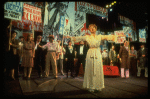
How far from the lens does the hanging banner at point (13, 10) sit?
17.6 feet

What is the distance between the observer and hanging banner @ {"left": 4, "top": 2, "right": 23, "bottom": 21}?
211 inches

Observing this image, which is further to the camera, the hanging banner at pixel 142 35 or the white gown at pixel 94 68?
the hanging banner at pixel 142 35

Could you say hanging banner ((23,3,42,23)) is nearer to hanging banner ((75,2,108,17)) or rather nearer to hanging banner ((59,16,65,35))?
hanging banner ((59,16,65,35))

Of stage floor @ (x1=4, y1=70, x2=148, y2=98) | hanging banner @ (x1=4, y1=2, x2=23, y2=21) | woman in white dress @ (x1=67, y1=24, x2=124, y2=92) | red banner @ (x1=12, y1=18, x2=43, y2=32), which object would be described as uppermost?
hanging banner @ (x1=4, y1=2, x2=23, y2=21)

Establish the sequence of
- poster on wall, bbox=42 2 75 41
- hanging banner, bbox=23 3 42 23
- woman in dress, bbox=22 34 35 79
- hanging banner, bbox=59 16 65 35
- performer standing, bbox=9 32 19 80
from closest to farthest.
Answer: performer standing, bbox=9 32 19 80 → woman in dress, bbox=22 34 35 79 → hanging banner, bbox=23 3 42 23 → poster on wall, bbox=42 2 75 41 → hanging banner, bbox=59 16 65 35

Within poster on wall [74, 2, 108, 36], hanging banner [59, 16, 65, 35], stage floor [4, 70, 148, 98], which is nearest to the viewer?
stage floor [4, 70, 148, 98]

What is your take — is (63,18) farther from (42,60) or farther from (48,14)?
(42,60)

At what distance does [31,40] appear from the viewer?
4535mm

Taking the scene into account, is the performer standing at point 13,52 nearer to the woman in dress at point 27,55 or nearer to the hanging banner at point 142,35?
the woman in dress at point 27,55

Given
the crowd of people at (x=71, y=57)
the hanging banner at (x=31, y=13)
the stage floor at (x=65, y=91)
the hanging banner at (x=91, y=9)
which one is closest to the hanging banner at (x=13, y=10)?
the hanging banner at (x=31, y=13)

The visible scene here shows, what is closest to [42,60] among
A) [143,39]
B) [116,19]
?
[116,19]

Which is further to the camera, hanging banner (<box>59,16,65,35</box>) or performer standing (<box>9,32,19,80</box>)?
hanging banner (<box>59,16,65,35</box>)

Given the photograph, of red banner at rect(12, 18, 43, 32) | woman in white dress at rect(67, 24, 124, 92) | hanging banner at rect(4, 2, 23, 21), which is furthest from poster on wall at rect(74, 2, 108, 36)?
woman in white dress at rect(67, 24, 124, 92)

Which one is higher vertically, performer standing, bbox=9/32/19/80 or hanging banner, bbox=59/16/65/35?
hanging banner, bbox=59/16/65/35
